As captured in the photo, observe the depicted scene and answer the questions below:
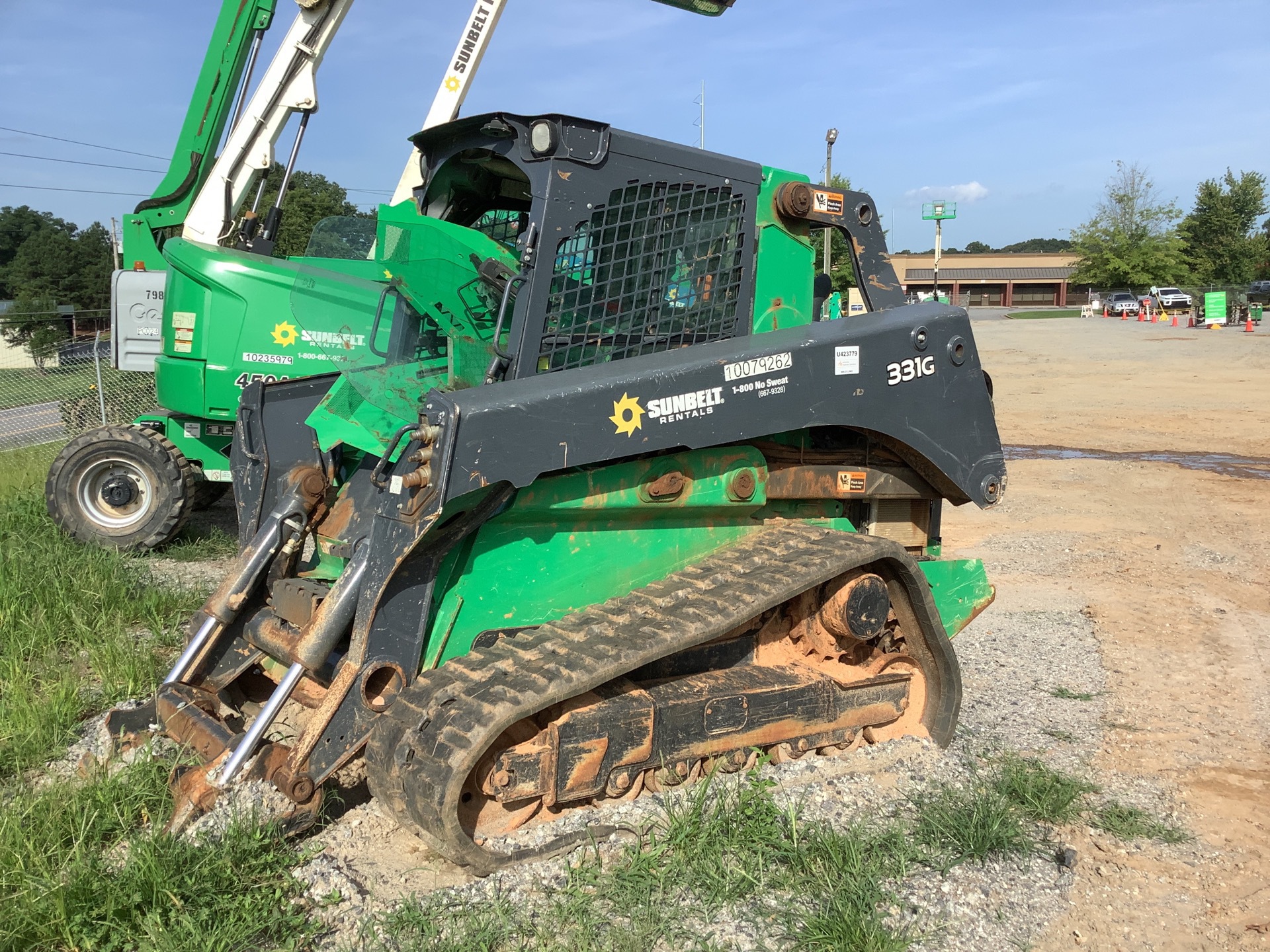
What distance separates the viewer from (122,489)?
768 centimetres

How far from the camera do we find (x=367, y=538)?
3385 mm

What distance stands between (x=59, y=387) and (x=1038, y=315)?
44.3 metres

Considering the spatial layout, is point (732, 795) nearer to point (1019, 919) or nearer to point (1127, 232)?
point (1019, 919)

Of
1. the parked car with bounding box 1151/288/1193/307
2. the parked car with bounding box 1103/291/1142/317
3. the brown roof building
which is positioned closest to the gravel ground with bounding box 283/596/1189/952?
the parked car with bounding box 1103/291/1142/317

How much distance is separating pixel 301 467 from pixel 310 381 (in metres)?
0.74

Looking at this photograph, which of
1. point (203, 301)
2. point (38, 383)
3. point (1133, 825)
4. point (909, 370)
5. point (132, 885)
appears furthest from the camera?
point (38, 383)

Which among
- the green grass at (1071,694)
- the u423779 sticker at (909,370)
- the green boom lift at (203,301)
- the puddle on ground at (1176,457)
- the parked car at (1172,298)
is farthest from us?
the parked car at (1172,298)

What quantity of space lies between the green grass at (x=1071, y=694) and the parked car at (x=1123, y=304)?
141ft

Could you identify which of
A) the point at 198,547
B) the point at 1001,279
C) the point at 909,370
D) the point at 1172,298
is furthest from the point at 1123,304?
the point at 909,370

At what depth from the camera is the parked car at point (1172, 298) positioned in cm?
4469

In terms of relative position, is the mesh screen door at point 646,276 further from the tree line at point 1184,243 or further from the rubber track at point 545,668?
the tree line at point 1184,243

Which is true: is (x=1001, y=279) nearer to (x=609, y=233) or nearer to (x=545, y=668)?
(x=609, y=233)

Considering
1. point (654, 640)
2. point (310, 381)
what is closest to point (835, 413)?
point (654, 640)

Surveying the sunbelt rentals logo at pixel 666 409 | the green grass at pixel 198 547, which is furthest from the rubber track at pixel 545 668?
the green grass at pixel 198 547
